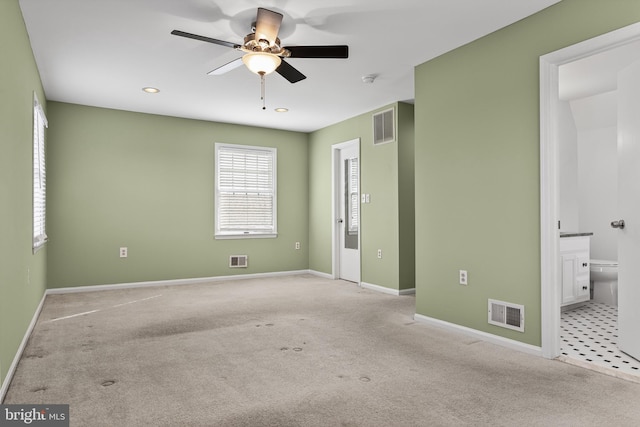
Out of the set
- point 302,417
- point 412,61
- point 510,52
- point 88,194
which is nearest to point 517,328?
point 302,417

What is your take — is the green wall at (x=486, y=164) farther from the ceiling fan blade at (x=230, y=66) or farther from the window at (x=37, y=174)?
the window at (x=37, y=174)

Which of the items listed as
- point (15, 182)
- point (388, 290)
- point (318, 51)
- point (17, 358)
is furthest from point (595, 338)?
point (15, 182)

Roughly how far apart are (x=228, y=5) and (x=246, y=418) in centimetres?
272

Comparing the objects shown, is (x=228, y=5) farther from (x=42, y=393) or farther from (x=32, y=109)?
(x=42, y=393)

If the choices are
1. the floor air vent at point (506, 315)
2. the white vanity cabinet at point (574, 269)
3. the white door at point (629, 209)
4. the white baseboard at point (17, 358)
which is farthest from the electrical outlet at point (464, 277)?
the white baseboard at point (17, 358)

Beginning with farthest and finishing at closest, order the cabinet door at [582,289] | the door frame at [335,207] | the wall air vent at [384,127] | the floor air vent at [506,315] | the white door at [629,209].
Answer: the door frame at [335,207]
the wall air vent at [384,127]
the cabinet door at [582,289]
the floor air vent at [506,315]
the white door at [629,209]

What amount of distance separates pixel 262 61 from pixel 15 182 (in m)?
1.94

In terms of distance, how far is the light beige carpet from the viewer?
213 cm

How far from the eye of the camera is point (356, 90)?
16.2 ft

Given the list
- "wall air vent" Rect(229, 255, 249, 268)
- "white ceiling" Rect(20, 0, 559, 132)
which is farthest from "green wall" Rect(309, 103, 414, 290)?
"wall air vent" Rect(229, 255, 249, 268)

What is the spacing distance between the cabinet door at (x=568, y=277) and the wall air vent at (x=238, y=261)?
4.55 m

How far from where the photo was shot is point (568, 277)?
4.24m

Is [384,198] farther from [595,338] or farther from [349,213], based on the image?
[595,338]

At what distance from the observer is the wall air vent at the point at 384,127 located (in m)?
5.52
